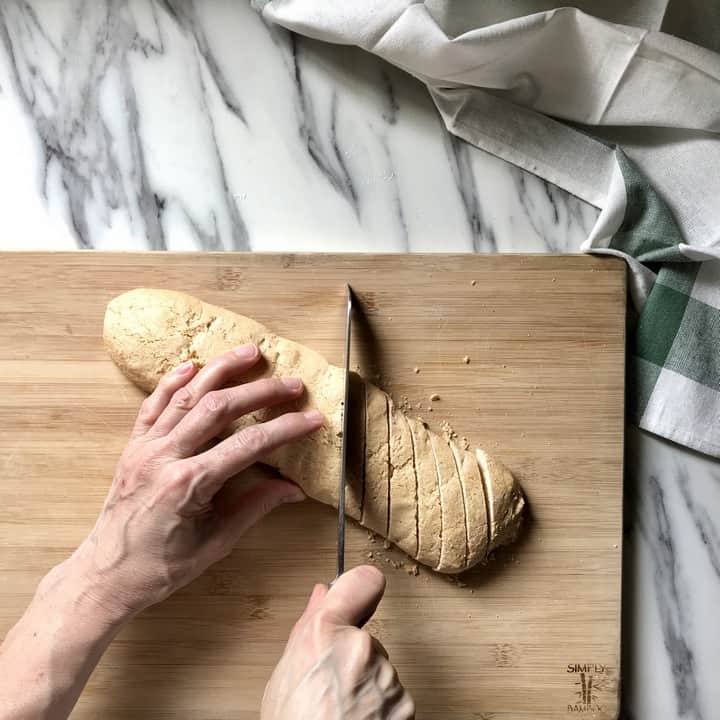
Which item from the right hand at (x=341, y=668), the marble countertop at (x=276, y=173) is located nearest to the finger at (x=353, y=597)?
the right hand at (x=341, y=668)

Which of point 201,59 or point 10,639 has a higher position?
point 201,59

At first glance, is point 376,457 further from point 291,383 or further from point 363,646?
point 363,646

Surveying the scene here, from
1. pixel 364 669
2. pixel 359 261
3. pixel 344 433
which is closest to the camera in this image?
pixel 364 669

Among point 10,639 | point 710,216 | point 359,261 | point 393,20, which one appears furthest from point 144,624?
point 710,216

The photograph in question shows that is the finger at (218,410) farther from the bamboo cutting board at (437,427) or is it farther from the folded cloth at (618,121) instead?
the folded cloth at (618,121)

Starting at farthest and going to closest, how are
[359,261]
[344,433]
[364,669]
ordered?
[359,261]
[344,433]
[364,669]

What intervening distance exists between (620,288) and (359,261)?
2.19 ft

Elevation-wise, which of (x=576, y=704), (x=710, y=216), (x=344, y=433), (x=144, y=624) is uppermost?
(x=710, y=216)

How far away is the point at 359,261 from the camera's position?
184 centimetres

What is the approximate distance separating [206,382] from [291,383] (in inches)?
7.6

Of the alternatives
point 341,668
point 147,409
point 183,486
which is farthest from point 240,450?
point 341,668

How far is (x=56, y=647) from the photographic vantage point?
171 centimetres

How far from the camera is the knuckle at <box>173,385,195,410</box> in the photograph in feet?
5.47

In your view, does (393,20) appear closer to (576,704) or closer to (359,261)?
(359,261)
